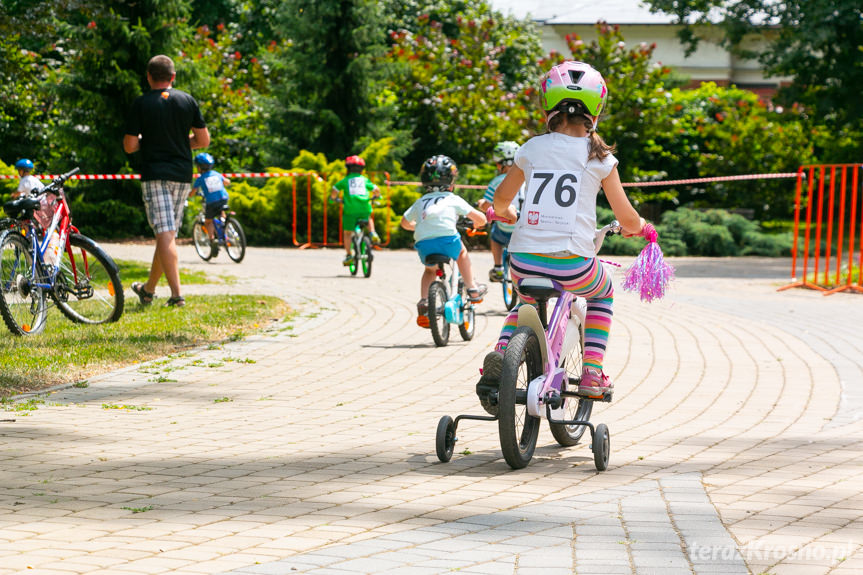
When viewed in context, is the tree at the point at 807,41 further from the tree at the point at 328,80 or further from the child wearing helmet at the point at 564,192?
the child wearing helmet at the point at 564,192

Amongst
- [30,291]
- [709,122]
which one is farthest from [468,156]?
[30,291]

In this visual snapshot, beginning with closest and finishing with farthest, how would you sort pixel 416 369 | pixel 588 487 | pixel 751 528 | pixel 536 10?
pixel 751 528, pixel 588 487, pixel 416 369, pixel 536 10

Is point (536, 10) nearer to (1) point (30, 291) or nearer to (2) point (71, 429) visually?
(1) point (30, 291)

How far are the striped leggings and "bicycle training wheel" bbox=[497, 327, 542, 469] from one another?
0.15 metres

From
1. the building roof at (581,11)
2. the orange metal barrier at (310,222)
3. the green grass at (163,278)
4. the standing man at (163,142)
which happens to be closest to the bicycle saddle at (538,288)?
the standing man at (163,142)

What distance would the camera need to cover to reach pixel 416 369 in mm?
8719

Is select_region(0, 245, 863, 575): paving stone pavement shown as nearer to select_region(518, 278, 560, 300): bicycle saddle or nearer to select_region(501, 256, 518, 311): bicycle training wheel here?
select_region(518, 278, 560, 300): bicycle saddle

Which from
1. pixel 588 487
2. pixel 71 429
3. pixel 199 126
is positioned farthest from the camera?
pixel 199 126

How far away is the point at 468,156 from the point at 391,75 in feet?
8.40

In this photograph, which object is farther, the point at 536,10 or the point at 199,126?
the point at 536,10

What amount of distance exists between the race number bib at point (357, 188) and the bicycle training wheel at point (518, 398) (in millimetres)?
11261

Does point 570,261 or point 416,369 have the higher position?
point 570,261

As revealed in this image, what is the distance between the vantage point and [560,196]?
5.48 m

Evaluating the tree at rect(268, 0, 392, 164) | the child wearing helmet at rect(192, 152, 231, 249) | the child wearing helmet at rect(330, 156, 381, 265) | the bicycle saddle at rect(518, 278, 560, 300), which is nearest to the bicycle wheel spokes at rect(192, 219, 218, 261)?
the child wearing helmet at rect(192, 152, 231, 249)
